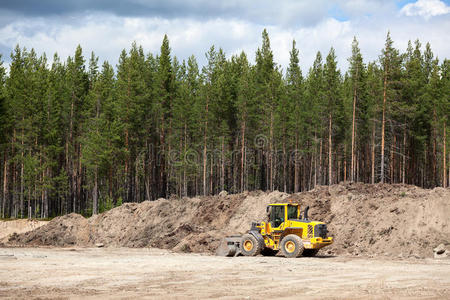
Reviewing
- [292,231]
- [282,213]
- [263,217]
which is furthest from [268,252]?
[263,217]

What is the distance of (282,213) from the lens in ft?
74.8

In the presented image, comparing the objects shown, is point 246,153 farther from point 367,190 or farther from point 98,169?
point 367,190

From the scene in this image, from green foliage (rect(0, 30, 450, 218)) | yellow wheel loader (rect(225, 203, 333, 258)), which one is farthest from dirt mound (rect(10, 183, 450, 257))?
green foliage (rect(0, 30, 450, 218))

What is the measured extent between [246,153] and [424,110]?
22177mm

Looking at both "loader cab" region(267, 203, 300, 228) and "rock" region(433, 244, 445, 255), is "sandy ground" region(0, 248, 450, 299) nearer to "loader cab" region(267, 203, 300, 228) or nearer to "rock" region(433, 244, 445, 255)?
"rock" region(433, 244, 445, 255)

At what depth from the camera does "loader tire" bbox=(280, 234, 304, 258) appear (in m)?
21.8

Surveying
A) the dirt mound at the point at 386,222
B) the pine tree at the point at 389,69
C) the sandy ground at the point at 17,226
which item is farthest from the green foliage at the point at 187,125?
the dirt mound at the point at 386,222

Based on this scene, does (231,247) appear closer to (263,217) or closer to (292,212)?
(292,212)

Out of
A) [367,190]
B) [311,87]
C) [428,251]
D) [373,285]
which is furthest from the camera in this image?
[311,87]

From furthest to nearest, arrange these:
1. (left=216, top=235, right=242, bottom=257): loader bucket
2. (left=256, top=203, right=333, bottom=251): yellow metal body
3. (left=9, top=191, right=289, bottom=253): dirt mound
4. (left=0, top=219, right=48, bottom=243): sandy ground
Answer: (left=0, top=219, right=48, bottom=243): sandy ground
(left=9, top=191, right=289, bottom=253): dirt mound
(left=216, top=235, right=242, bottom=257): loader bucket
(left=256, top=203, right=333, bottom=251): yellow metal body

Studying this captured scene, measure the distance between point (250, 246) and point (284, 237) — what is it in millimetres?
1768

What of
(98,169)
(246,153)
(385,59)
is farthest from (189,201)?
(385,59)

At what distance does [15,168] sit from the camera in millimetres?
53844

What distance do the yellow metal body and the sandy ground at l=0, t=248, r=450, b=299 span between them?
1.12m
